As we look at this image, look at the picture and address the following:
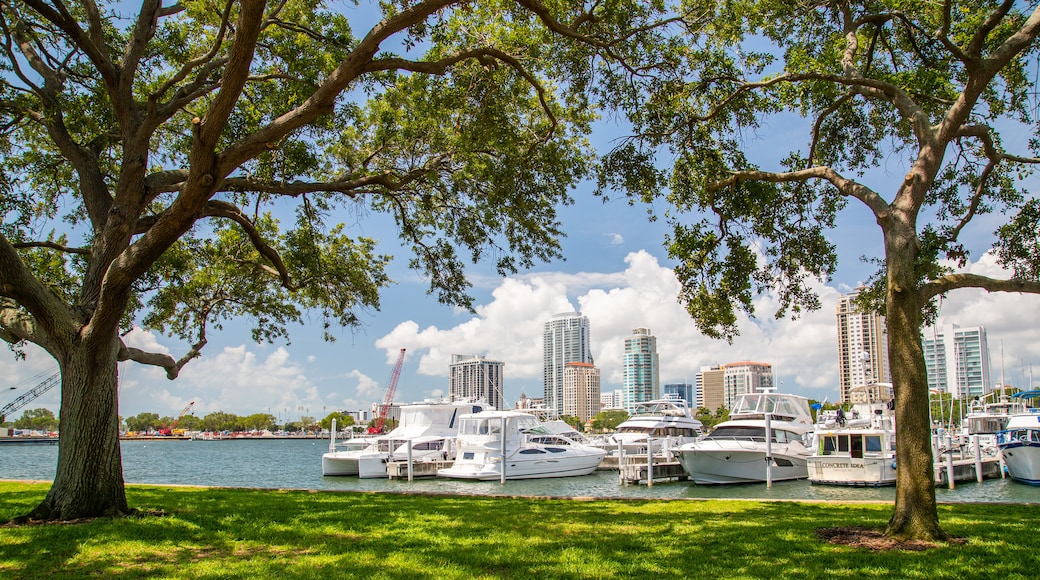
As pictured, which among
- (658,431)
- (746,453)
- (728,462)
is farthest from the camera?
(658,431)

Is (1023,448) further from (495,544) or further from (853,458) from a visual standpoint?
(495,544)

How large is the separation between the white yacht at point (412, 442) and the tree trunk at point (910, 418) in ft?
90.3

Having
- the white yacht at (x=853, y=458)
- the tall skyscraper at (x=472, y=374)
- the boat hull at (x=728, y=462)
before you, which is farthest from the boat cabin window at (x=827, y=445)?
the tall skyscraper at (x=472, y=374)

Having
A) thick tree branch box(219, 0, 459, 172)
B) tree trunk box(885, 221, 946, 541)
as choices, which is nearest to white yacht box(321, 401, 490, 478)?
thick tree branch box(219, 0, 459, 172)

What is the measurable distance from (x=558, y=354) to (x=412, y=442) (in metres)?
150

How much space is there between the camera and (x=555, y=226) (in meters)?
14.7

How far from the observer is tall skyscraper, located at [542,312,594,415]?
6820 inches

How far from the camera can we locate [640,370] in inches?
7283

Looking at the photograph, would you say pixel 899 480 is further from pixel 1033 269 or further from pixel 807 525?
pixel 1033 269

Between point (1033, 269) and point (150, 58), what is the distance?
16247 millimetres

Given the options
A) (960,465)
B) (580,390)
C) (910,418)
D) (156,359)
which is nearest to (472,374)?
(580,390)

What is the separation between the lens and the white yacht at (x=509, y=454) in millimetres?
32281

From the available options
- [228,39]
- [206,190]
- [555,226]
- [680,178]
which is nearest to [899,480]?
[680,178]

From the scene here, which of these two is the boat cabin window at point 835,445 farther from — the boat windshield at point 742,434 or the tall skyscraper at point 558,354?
the tall skyscraper at point 558,354
